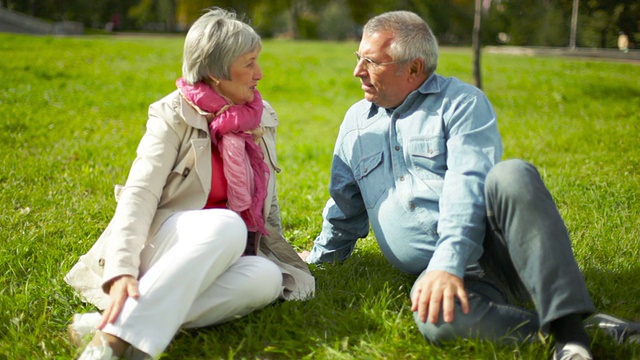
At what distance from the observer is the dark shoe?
9.32 feet

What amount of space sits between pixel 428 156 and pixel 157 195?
1.32 m

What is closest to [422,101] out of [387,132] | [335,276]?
[387,132]

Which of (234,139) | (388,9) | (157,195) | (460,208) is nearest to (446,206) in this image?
(460,208)

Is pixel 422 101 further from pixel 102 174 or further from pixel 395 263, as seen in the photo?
pixel 102 174

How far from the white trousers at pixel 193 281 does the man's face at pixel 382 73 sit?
105 cm

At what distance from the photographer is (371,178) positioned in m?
3.47

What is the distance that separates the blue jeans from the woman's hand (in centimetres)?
123

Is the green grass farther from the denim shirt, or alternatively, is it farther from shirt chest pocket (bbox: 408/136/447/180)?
shirt chest pocket (bbox: 408/136/447/180)

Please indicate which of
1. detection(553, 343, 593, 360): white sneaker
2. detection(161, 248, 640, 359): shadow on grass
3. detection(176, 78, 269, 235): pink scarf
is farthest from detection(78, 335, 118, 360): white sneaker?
detection(553, 343, 593, 360): white sneaker

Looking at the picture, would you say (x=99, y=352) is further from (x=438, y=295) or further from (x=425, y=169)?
(x=425, y=169)

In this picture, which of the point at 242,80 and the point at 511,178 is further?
the point at 242,80

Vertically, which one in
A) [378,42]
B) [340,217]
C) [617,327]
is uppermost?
[378,42]

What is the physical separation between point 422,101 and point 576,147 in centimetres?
495

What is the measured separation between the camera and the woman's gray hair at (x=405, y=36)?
11.0ft
